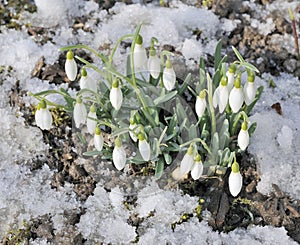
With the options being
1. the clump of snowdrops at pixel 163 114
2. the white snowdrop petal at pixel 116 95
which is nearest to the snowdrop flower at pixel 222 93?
the clump of snowdrops at pixel 163 114

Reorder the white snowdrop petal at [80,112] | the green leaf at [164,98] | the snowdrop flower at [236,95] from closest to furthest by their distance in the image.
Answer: the snowdrop flower at [236,95] < the white snowdrop petal at [80,112] < the green leaf at [164,98]

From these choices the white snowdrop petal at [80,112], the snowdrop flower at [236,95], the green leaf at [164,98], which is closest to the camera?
the snowdrop flower at [236,95]

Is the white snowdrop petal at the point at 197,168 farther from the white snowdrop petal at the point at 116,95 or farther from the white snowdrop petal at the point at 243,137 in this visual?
the white snowdrop petal at the point at 116,95

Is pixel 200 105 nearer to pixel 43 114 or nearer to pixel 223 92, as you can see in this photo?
pixel 223 92

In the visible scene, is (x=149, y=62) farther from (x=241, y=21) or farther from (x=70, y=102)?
(x=241, y=21)

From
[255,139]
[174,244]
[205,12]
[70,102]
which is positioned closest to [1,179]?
[70,102]

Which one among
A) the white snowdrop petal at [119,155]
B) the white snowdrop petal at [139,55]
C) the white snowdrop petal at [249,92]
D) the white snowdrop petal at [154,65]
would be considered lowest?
the white snowdrop petal at [119,155]

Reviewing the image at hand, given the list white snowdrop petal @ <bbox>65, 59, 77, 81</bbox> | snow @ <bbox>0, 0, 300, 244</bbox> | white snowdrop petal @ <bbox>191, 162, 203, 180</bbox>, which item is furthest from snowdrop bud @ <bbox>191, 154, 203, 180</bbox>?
white snowdrop petal @ <bbox>65, 59, 77, 81</bbox>

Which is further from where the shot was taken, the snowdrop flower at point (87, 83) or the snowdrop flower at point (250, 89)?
the snowdrop flower at point (87, 83)
